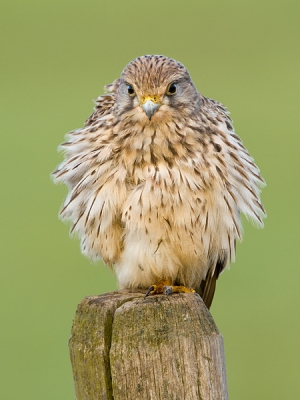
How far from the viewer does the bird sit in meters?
4.91

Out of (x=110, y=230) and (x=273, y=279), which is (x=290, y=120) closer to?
(x=273, y=279)

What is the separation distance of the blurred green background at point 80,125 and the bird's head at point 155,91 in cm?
346

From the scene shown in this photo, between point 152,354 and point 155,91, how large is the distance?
5.96ft

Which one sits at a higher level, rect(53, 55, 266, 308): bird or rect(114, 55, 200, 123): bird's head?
rect(114, 55, 200, 123): bird's head

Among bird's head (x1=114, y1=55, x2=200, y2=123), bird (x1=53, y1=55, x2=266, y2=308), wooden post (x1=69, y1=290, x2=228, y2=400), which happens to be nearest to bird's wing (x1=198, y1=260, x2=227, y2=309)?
bird (x1=53, y1=55, x2=266, y2=308)

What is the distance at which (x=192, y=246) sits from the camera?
16.7 feet

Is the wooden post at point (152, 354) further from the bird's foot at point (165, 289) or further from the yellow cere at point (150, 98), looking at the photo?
the yellow cere at point (150, 98)

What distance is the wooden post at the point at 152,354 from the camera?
340 cm

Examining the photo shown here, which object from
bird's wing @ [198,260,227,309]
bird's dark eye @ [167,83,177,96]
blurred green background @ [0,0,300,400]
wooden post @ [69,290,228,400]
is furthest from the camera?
blurred green background @ [0,0,300,400]

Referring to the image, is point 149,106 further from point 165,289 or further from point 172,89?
point 165,289

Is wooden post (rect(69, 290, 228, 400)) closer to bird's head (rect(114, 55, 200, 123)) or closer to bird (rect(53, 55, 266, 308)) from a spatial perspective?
bird (rect(53, 55, 266, 308))

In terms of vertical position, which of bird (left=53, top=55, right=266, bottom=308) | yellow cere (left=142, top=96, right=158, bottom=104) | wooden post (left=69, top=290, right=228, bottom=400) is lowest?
wooden post (left=69, top=290, right=228, bottom=400)

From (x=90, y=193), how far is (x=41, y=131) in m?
8.11

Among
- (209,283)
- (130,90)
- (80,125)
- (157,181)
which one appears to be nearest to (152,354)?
(157,181)
